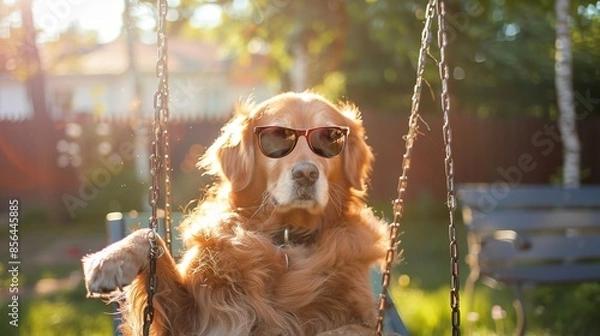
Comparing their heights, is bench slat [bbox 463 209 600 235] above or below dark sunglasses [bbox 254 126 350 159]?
below

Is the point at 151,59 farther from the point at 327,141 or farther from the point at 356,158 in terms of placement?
the point at 327,141

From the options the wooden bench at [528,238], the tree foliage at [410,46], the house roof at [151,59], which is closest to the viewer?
the wooden bench at [528,238]

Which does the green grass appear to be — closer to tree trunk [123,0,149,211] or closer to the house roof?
tree trunk [123,0,149,211]

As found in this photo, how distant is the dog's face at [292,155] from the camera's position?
299 centimetres

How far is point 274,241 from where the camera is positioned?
3.04 metres

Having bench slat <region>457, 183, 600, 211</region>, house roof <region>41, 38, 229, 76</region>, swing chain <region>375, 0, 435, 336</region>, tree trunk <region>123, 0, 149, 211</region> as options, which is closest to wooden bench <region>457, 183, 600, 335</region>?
bench slat <region>457, 183, 600, 211</region>

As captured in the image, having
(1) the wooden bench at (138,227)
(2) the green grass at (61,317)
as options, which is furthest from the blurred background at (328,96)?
(1) the wooden bench at (138,227)

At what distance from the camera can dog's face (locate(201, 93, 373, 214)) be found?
2.99m

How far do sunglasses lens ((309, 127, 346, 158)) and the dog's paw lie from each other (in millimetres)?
827

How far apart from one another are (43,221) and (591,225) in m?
9.69

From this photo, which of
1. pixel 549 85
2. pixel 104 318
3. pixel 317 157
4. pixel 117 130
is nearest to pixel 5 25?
pixel 117 130

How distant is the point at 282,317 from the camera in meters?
2.77

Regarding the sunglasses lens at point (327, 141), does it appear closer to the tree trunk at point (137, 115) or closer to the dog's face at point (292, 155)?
the dog's face at point (292, 155)

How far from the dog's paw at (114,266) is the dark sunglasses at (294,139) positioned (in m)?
0.72
